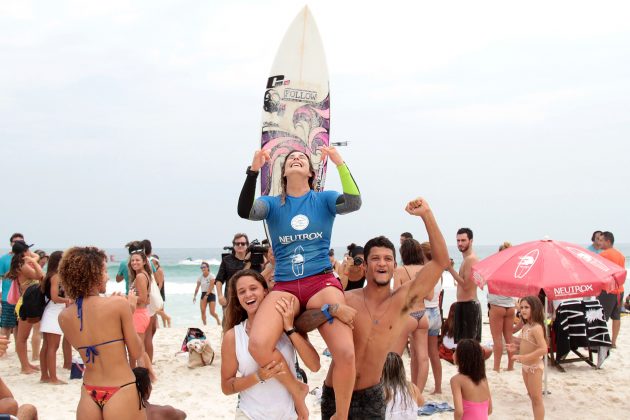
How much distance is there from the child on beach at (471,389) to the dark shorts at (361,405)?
1407mm

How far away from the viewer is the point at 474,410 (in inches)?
181

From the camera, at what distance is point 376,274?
133 inches

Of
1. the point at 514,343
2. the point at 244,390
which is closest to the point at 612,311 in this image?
the point at 514,343

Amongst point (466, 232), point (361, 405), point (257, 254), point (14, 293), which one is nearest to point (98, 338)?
point (361, 405)

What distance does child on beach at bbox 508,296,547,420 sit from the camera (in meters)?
5.47

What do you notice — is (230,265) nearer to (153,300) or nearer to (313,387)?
(153,300)

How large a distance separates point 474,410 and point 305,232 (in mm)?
2242

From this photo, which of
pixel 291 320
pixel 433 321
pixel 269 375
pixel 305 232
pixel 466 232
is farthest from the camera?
pixel 466 232

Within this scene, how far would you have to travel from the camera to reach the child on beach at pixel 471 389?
4586 millimetres

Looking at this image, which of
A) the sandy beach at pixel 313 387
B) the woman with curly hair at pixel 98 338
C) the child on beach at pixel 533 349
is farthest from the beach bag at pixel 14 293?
the child on beach at pixel 533 349

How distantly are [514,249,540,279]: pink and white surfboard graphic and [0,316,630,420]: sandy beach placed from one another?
5.07 ft

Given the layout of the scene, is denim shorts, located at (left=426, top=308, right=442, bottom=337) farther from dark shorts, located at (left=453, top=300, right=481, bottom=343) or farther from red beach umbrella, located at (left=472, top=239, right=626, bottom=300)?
red beach umbrella, located at (left=472, top=239, right=626, bottom=300)

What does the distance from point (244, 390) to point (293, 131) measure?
4180mm

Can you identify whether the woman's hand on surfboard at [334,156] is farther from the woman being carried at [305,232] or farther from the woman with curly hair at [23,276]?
the woman with curly hair at [23,276]
